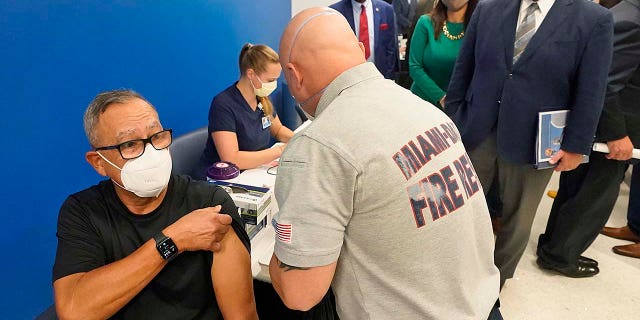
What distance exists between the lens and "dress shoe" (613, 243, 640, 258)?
8.37ft

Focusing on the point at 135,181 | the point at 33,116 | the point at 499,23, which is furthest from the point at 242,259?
the point at 499,23

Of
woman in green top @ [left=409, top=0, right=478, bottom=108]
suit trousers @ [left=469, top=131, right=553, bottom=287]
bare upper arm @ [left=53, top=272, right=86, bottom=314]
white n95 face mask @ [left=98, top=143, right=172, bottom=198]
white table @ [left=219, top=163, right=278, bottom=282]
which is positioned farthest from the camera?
woman in green top @ [left=409, top=0, right=478, bottom=108]

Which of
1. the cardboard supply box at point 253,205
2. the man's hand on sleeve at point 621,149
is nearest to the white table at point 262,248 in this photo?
the cardboard supply box at point 253,205

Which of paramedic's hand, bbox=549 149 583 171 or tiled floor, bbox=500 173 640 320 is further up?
paramedic's hand, bbox=549 149 583 171

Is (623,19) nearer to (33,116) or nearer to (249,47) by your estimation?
(249,47)

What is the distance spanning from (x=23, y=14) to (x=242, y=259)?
123 cm

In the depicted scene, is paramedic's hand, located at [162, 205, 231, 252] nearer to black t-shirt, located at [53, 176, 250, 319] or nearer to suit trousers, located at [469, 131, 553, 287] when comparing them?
black t-shirt, located at [53, 176, 250, 319]

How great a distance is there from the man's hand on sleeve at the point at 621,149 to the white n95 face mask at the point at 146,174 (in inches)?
79.5

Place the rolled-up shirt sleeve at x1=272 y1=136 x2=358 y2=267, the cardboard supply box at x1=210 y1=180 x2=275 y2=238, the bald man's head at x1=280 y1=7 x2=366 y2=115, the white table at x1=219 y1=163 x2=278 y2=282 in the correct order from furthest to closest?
the cardboard supply box at x1=210 y1=180 x2=275 y2=238, the white table at x1=219 y1=163 x2=278 y2=282, the bald man's head at x1=280 y1=7 x2=366 y2=115, the rolled-up shirt sleeve at x1=272 y1=136 x2=358 y2=267

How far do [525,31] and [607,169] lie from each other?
1047mm

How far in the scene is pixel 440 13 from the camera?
2.45m

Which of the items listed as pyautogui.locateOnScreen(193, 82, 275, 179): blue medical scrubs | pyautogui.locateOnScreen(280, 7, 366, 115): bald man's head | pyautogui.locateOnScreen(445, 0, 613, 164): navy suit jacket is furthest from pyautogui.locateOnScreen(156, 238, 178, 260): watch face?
pyautogui.locateOnScreen(445, 0, 613, 164): navy suit jacket

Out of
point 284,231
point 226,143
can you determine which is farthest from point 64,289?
point 226,143

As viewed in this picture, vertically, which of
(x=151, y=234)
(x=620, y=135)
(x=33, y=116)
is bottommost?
(x=620, y=135)
